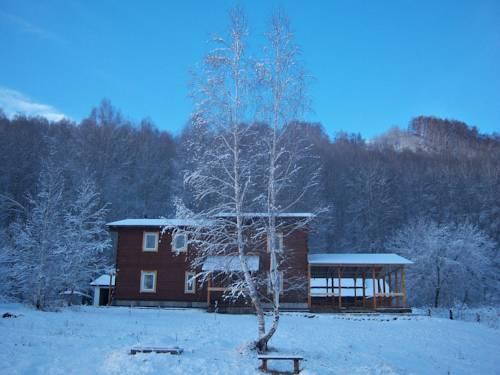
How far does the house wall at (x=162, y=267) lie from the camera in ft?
95.9

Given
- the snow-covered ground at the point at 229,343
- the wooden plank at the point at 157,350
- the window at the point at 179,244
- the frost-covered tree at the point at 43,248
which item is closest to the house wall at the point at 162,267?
the window at the point at 179,244

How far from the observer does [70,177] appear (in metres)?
49.5

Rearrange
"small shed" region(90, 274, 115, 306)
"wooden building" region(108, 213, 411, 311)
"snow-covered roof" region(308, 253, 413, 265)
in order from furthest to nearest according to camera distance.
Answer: "small shed" region(90, 274, 115, 306), "wooden building" region(108, 213, 411, 311), "snow-covered roof" region(308, 253, 413, 265)

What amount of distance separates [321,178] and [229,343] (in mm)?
44857

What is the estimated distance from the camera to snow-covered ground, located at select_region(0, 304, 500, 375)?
11344mm

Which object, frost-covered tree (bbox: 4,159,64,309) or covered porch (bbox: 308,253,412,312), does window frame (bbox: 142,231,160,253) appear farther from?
covered porch (bbox: 308,253,412,312)

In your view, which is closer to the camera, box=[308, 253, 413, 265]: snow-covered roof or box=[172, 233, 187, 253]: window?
box=[308, 253, 413, 265]: snow-covered roof

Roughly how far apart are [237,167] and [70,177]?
131 feet

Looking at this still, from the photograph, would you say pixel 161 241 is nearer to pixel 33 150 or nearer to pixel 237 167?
pixel 237 167

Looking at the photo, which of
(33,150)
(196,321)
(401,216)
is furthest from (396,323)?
(33,150)

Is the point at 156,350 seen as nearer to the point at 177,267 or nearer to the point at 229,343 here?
the point at 229,343

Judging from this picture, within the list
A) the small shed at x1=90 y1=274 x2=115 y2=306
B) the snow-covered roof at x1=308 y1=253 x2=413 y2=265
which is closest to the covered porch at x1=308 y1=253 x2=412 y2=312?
the snow-covered roof at x1=308 y1=253 x2=413 y2=265

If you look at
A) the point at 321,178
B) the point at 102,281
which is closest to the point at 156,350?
Answer: the point at 102,281

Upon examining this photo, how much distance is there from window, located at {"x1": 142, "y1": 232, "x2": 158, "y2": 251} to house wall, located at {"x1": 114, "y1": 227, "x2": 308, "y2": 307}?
23cm
